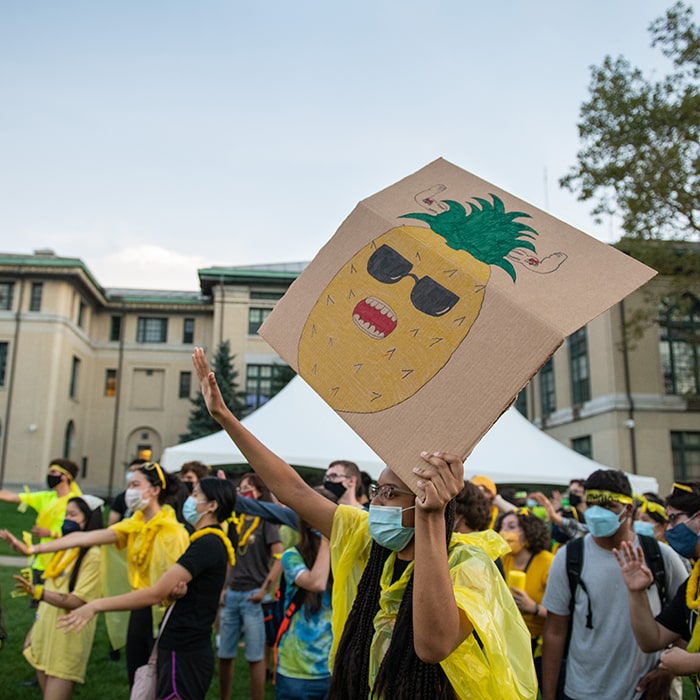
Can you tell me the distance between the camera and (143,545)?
5.09 m

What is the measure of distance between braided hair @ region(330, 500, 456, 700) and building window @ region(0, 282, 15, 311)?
41.2m

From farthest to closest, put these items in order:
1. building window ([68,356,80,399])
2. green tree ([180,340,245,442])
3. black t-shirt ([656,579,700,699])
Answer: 1. building window ([68,356,80,399])
2. green tree ([180,340,245,442])
3. black t-shirt ([656,579,700,699])

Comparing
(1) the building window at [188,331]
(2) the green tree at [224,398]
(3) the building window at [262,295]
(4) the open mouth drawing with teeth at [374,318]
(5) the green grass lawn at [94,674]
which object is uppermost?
Answer: (3) the building window at [262,295]

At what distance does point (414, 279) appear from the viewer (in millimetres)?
2174

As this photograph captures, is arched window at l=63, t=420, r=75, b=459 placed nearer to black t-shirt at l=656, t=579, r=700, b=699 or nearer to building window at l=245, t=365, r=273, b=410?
building window at l=245, t=365, r=273, b=410

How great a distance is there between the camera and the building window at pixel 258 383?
4250 centimetres

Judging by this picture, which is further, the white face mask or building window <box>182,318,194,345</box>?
building window <box>182,318,194,345</box>

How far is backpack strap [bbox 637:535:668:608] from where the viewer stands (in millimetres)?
3934

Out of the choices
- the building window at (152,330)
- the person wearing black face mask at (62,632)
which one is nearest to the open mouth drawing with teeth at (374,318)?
the person wearing black face mask at (62,632)

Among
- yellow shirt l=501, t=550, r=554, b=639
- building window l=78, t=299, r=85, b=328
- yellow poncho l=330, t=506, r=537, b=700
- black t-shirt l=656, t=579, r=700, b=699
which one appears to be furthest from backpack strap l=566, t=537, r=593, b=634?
building window l=78, t=299, r=85, b=328

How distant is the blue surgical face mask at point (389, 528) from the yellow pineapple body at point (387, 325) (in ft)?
1.78

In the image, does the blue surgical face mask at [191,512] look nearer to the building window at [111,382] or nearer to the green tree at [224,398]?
the green tree at [224,398]

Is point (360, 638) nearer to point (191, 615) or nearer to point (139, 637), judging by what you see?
point (191, 615)

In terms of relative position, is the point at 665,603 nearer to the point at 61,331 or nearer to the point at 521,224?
the point at 521,224
